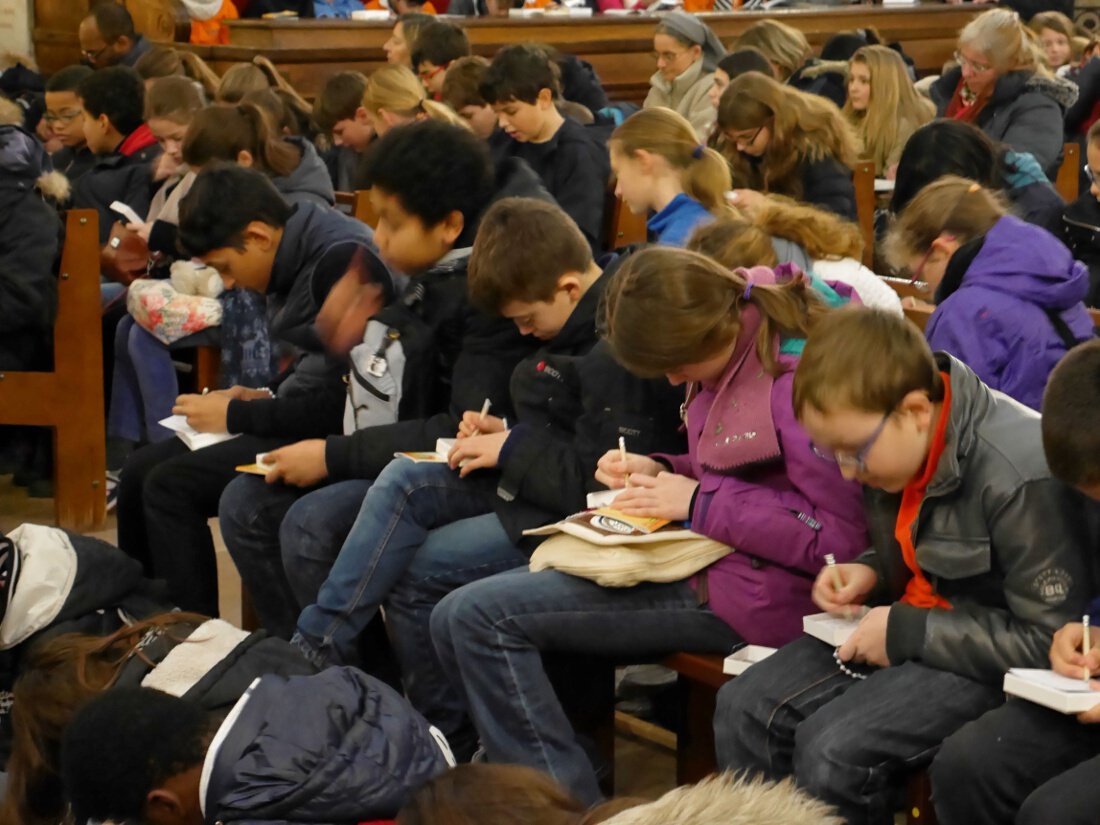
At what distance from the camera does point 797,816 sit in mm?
1459

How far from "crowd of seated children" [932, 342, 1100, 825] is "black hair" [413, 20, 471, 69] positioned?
551 centimetres

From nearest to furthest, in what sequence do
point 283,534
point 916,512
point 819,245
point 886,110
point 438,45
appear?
point 916,512
point 283,534
point 819,245
point 886,110
point 438,45

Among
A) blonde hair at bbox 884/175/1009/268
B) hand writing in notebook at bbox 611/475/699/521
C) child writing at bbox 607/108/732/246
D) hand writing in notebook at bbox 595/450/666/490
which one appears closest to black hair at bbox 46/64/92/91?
child writing at bbox 607/108/732/246

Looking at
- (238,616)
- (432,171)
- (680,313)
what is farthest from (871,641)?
(238,616)

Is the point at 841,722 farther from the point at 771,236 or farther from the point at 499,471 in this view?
the point at 771,236

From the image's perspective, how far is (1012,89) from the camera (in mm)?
6574

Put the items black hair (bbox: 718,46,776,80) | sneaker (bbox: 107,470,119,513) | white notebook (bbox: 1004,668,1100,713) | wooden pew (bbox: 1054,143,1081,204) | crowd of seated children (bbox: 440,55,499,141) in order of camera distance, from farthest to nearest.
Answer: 1. black hair (bbox: 718,46,776,80)
2. wooden pew (bbox: 1054,143,1081,204)
3. crowd of seated children (bbox: 440,55,499,141)
4. sneaker (bbox: 107,470,119,513)
5. white notebook (bbox: 1004,668,1100,713)

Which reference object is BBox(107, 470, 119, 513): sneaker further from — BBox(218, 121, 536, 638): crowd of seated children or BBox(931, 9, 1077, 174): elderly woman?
BBox(931, 9, 1077, 174): elderly woman

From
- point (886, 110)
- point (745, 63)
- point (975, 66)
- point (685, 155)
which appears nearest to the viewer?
point (685, 155)

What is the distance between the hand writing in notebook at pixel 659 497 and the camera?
2877 millimetres

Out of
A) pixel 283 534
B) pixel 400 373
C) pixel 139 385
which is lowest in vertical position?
pixel 139 385

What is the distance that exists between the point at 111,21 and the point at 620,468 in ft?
20.4

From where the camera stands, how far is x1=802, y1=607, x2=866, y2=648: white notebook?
2.59 metres

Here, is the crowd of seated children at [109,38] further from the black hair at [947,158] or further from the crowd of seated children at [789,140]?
the black hair at [947,158]
